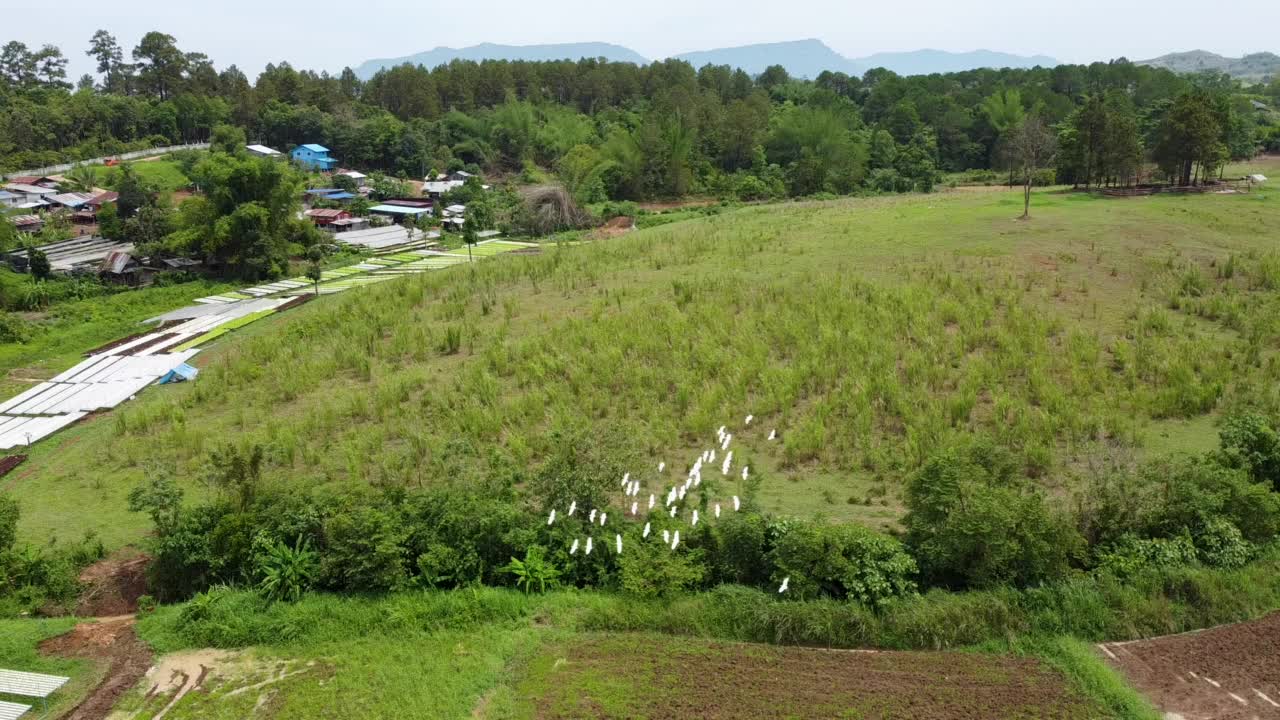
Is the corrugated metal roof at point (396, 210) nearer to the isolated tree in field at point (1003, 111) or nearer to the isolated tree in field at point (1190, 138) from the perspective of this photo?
the isolated tree in field at point (1190, 138)

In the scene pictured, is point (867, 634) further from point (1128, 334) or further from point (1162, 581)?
point (1128, 334)

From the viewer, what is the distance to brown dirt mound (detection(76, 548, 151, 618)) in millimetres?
10789

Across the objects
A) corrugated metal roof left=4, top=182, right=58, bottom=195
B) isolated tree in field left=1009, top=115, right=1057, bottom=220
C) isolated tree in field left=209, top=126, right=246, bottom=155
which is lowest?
corrugated metal roof left=4, top=182, right=58, bottom=195

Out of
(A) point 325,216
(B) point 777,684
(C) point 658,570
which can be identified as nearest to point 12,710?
(C) point 658,570

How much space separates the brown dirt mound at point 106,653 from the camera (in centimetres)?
874

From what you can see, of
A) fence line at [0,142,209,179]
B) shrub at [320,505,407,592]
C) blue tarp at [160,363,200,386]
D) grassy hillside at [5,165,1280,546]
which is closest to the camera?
shrub at [320,505,407,592]

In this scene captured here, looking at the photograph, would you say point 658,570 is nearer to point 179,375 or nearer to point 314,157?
point 179,375

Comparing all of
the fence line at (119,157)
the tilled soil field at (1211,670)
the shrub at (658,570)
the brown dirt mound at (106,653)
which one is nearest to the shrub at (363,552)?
the brown dirt mound at (106,653)

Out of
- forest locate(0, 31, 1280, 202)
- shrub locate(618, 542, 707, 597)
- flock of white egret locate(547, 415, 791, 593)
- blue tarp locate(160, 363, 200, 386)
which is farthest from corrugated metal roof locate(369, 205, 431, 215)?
shrub locate(618, 542, 707, 597)

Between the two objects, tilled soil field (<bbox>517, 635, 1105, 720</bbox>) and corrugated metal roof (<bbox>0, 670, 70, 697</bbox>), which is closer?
tilled soil field (<bbox>517, 635, 1105, 720</bbox>)

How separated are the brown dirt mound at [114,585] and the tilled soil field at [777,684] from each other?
19.7 feet

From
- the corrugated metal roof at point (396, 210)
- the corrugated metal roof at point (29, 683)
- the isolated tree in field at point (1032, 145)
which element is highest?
the isolated tree in field at point (1032, 145)

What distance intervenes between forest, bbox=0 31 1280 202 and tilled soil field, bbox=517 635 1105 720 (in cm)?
3070

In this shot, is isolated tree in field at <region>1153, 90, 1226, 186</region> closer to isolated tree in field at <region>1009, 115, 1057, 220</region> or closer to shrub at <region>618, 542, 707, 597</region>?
isolated tree in field at <region>1009, 115, 1057, 220</region>
